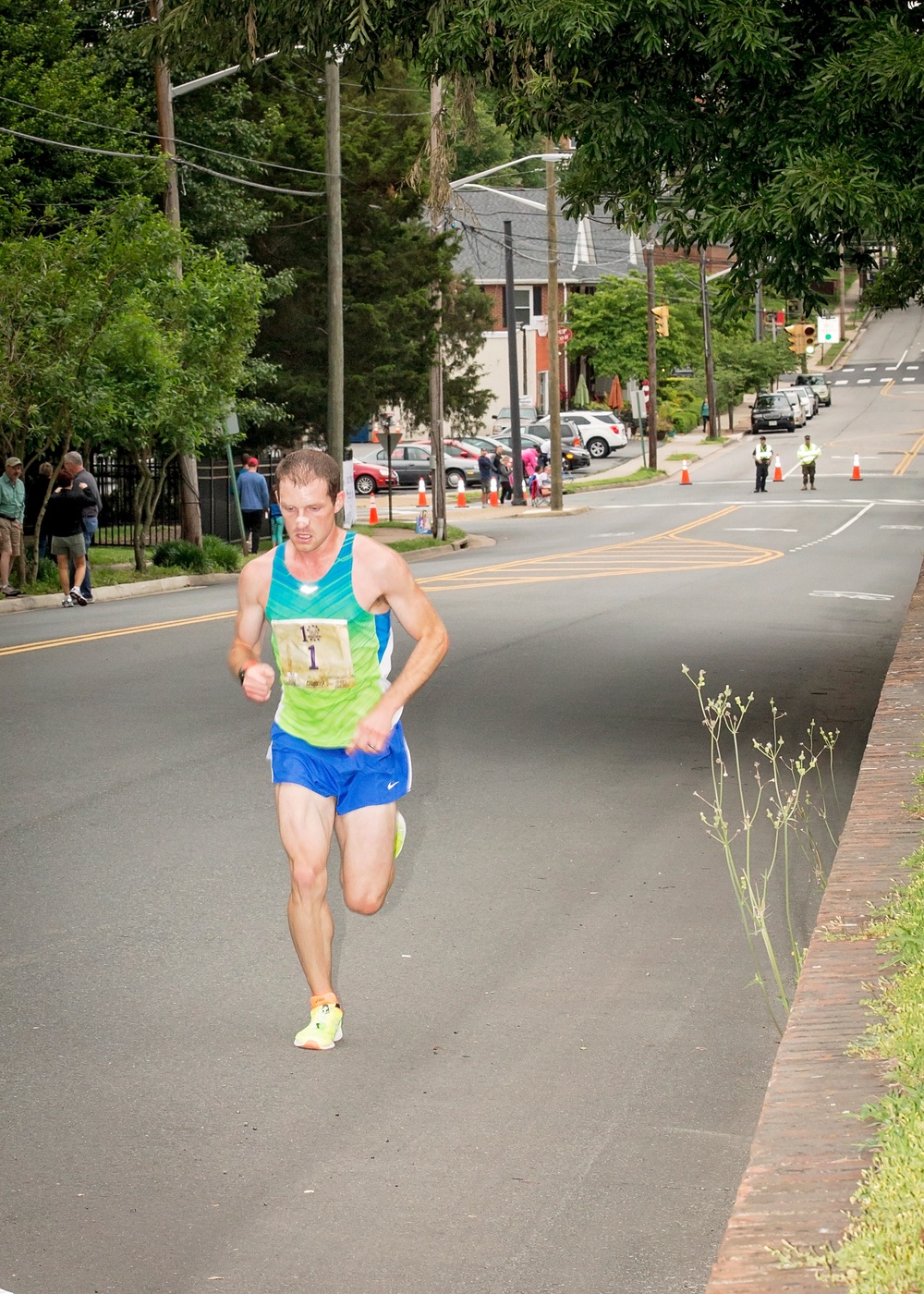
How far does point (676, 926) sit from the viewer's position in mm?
7578

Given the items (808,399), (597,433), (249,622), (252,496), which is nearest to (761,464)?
(597,433)

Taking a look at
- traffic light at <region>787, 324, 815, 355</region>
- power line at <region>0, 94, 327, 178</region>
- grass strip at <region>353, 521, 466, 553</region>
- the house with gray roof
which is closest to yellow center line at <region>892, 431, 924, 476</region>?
traffic light at <region>787, 324, 815, 355</region>

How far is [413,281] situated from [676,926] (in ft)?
109

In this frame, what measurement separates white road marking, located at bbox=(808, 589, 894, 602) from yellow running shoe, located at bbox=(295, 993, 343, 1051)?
59.9ft

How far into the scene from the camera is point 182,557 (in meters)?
29.6

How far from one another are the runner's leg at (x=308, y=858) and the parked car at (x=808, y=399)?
78.7 m

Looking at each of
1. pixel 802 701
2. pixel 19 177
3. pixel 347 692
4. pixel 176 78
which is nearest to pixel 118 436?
pixel 19 177

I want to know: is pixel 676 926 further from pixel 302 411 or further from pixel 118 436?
pixel 302 411

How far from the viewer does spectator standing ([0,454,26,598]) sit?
933 inches

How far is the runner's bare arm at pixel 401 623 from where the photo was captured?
216 inches

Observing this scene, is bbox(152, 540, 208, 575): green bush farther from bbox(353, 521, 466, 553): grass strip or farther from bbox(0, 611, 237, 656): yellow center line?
bbox(0, 611, 237, 656): yellow center line

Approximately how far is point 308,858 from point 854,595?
19040mm

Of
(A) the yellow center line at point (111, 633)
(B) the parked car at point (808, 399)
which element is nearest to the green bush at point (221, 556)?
(A) the yellow center line at point (111, 633)

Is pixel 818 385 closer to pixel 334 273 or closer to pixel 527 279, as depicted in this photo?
pixel 527 279
